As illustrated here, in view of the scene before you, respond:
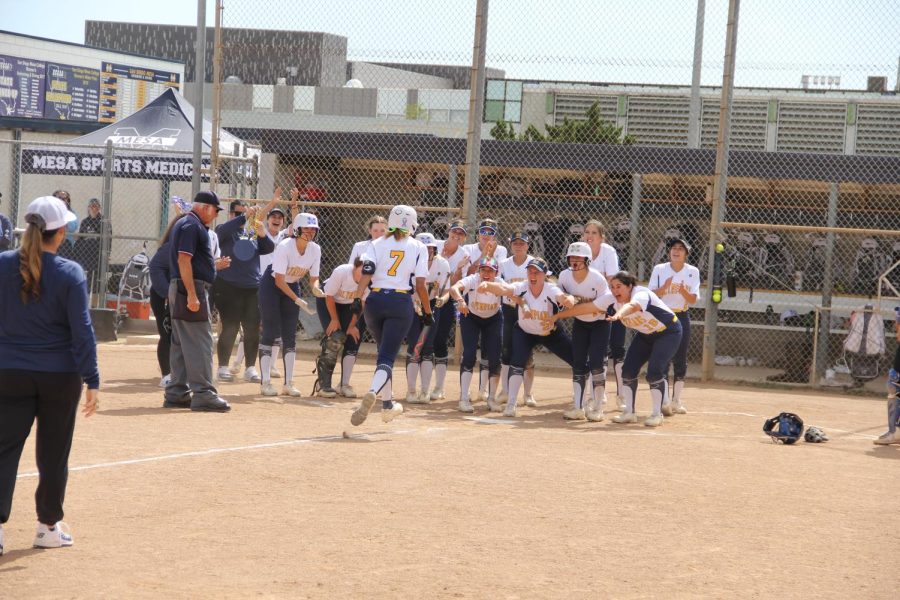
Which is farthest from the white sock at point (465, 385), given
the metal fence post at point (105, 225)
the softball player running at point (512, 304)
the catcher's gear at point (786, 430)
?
the metal fence post at point (105, 225)

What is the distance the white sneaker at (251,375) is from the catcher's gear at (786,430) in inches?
218

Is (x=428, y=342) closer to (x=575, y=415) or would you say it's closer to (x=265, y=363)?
(x=265, y=363)

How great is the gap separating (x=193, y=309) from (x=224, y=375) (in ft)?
9.88

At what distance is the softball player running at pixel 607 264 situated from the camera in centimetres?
1147

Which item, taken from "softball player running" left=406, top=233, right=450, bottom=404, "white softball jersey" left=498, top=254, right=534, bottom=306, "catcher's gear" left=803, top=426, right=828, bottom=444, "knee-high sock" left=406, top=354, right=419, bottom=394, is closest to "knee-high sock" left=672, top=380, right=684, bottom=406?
"catcher's gear" left=803, top=426, right=828, bottom=444

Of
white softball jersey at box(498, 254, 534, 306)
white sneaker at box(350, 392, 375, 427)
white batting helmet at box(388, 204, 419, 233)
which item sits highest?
white batting helmet at box(388, 204, 419, 233)

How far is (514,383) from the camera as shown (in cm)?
1092

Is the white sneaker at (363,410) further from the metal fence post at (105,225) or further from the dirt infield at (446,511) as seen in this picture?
the metal fence post at (105,225)

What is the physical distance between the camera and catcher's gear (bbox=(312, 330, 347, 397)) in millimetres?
10773

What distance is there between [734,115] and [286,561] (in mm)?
25657

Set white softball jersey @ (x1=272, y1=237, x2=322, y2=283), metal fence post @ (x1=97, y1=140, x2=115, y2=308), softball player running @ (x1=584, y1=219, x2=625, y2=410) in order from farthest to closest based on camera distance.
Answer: metal fence post @ (x1=97, y1=140, x2=115, y2=308), softball player running @ (x1=584, y1=219, x2=625, y2=410), white softball jersey @ (x1=272, y1=237, x2=322, y2=283)

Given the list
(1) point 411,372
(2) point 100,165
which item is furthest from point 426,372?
(2) point 100,165

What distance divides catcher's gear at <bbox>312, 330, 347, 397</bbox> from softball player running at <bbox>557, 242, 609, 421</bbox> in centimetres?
220

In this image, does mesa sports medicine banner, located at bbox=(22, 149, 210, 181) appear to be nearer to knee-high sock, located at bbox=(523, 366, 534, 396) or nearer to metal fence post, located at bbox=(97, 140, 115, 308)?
metal fence post, located at bbox=(97, 140, 115, 308)
